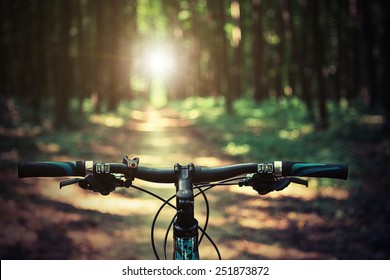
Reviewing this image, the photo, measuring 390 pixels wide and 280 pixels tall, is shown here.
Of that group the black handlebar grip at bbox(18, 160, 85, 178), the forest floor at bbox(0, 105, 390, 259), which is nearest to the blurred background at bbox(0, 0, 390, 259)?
the forest floor at bbox(0, 105, 390, 259)

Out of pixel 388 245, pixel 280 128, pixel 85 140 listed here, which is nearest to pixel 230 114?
pixel 280 128

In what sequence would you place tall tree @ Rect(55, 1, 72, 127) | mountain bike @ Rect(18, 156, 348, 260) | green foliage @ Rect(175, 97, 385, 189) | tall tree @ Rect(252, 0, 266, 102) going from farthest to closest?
tall tree @ Rect(252, 0, 266, 102) < tall tree @ Rect(55, 1, 72, 127) < green foliage @ Rect(175, 97, 385, 189) < mountain bike @ Rect(18, 156, 348, 260)

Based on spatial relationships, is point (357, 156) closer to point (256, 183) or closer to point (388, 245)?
point (388, 245)

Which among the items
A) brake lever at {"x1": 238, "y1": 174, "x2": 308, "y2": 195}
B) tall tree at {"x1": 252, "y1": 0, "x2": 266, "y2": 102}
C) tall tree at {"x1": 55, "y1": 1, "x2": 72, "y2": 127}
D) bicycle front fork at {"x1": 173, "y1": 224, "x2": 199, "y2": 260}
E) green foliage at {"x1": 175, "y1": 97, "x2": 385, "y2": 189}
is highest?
tall tree at {"x1": 252, "y1": 0, "x2": 266, "y2": 102}

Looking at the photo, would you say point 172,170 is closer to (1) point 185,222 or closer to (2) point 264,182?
(1) point 185,222

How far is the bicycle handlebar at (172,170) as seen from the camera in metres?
1.96

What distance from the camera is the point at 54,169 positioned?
1964 millimetres

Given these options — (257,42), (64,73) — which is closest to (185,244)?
(64,73)

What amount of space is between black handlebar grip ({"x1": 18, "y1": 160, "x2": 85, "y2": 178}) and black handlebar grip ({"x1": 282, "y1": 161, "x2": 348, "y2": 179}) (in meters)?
0.96

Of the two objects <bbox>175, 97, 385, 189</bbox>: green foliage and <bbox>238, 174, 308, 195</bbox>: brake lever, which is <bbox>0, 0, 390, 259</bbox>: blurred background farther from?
<bbox>238, 174, 308, 195</bbox>: brake lever

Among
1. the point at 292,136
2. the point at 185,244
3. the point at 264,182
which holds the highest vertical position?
the point at 292,136

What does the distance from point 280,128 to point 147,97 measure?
5276 cm

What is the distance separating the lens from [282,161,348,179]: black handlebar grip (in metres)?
1.98

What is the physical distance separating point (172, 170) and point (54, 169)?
0.55 metres
